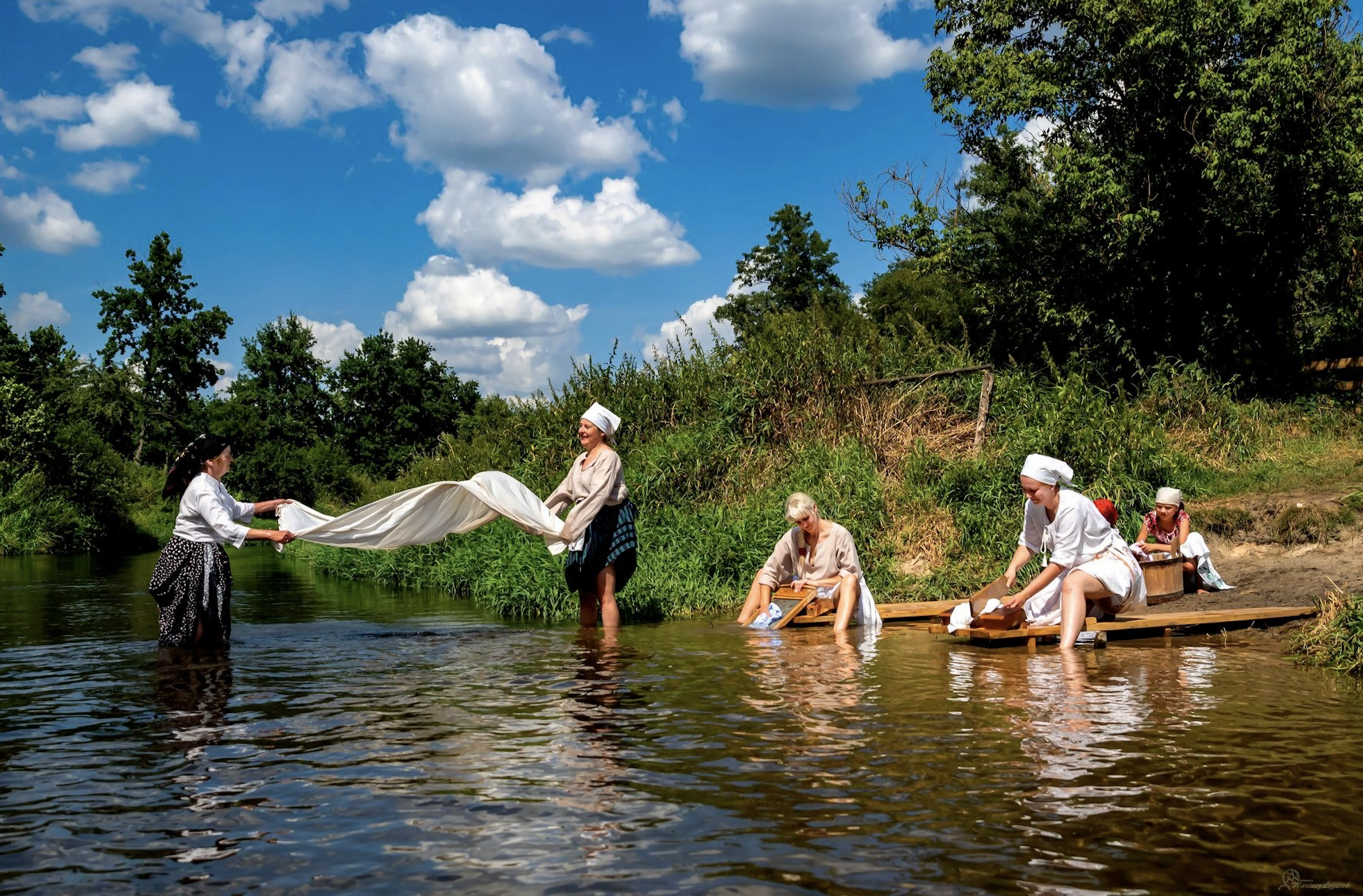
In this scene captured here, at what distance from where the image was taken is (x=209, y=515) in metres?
8.36

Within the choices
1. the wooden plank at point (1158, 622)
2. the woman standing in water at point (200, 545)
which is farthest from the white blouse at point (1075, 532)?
the woman standing in water at point (200, 545)

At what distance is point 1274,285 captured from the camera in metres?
22.5

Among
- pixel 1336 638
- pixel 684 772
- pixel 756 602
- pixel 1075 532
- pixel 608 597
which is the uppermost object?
pixel 1075 532

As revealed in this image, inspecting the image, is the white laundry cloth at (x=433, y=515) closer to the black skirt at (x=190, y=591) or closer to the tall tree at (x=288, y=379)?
the black skirt at (x=190, y=591)

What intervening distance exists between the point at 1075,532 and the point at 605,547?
13.7 ft

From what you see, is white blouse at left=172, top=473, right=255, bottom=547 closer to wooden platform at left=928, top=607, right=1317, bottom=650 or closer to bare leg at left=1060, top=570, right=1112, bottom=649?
wooden platform at left=928, top=607, right=1317, bottom=650

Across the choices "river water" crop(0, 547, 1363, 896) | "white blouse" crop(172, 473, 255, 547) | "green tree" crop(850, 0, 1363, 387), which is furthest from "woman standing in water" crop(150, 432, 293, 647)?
"green tree" crop(850, 0, 1363, 387)

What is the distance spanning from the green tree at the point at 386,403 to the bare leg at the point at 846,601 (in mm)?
59406

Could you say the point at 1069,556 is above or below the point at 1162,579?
above

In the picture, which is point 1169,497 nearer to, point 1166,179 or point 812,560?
point 812,560

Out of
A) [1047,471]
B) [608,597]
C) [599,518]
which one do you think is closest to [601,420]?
[599,518]

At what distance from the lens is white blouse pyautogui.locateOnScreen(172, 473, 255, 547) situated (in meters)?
8.36

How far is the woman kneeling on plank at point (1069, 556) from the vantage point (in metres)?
9.08

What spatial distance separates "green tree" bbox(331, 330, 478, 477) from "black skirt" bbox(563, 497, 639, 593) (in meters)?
59.2
